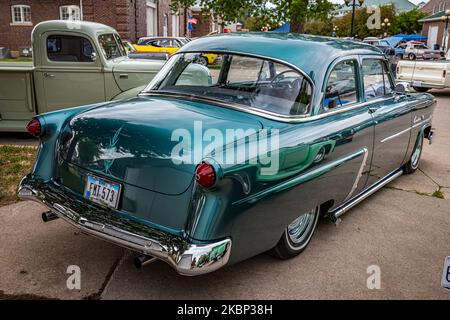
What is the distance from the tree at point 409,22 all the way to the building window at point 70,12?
57888mm

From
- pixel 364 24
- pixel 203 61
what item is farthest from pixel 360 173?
pixel 364 24

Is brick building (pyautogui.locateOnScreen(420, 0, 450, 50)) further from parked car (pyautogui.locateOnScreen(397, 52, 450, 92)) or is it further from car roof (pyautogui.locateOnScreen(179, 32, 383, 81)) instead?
car roof (pyautogui.locateOnScreen(179, 32, 383, 81))

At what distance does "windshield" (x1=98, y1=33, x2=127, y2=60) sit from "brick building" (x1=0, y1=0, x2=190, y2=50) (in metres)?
18.5

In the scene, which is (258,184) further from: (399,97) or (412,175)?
(412,175)

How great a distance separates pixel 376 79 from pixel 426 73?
34.5ft

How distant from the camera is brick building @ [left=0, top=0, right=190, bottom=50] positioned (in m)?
25.5

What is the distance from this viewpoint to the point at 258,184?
8.63 ft

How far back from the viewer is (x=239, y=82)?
3.88 meters

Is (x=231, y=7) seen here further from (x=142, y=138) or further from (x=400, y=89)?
(x=142, y=138)

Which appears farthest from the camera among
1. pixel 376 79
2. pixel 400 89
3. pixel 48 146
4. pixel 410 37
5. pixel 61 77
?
pixel 410 37

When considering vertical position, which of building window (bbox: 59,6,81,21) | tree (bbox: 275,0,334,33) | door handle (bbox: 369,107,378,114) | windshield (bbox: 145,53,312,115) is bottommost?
door handle (bbox: 369,107,378,114)

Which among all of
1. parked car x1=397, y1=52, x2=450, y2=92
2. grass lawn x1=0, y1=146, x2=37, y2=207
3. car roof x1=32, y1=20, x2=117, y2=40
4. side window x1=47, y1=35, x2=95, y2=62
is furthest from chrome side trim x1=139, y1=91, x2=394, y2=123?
parked car x1=397, y1=52, x2=450, y2=92

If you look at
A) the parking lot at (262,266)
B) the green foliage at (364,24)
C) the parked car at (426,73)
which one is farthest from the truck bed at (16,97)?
the green foliage at (364,24)
